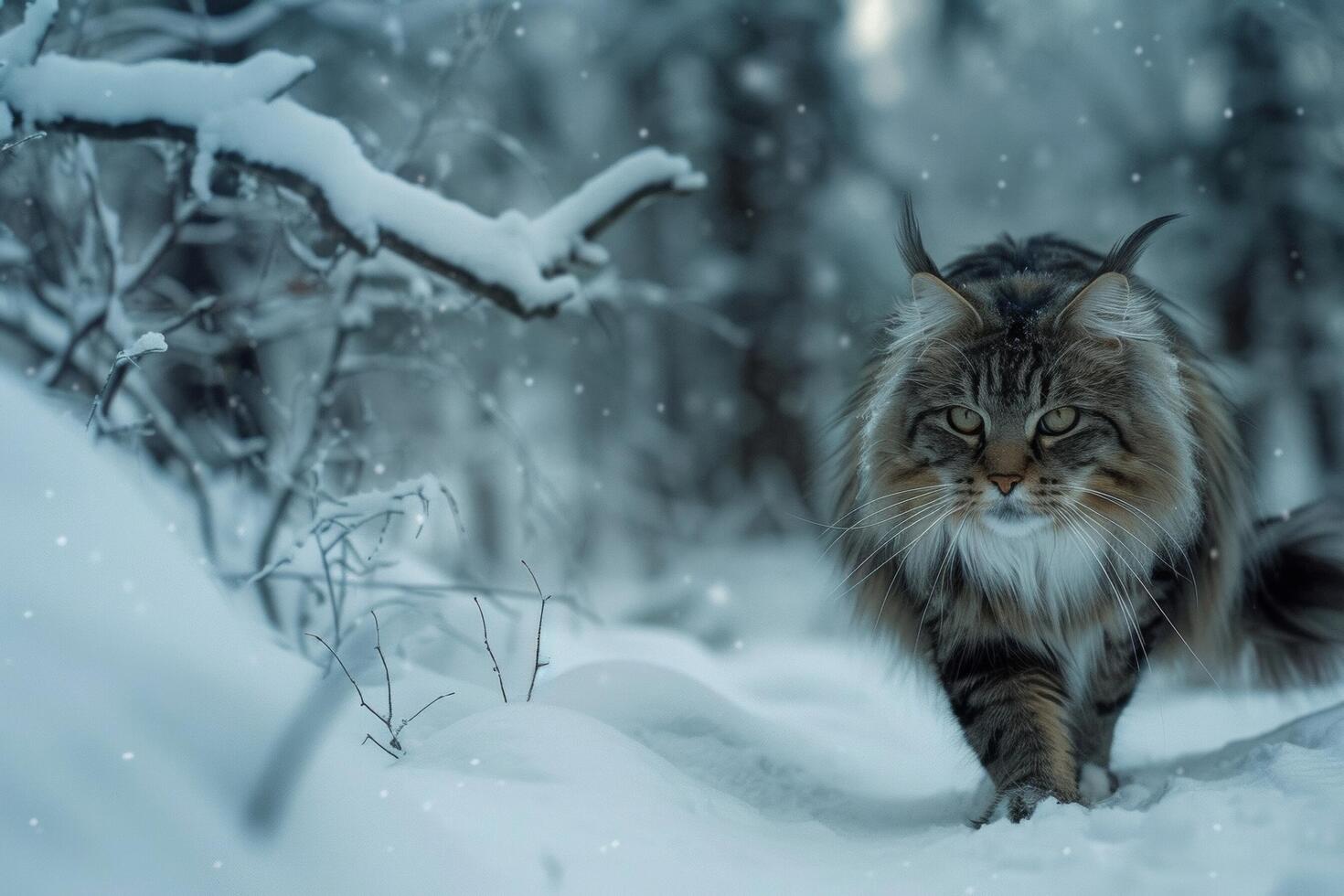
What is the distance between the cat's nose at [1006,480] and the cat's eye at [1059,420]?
0.14 metres

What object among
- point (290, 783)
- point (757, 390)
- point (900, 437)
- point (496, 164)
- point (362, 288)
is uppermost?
point (496, 164)

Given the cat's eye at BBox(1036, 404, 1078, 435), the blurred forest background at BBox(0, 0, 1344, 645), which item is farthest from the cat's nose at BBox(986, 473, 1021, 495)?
the blurred forest background at BBox(0, 0, 1344, 645)

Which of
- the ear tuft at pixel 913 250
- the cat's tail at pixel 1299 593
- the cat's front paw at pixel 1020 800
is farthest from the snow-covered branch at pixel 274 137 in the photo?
the cat's tail at pixel 1299 593

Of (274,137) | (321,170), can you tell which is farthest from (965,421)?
(274,137)

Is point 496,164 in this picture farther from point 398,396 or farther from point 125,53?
point 125,53

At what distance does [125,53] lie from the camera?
364 cm

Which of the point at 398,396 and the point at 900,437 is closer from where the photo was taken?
the point at 900,437

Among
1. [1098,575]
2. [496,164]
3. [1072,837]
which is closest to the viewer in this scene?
[1072,837]

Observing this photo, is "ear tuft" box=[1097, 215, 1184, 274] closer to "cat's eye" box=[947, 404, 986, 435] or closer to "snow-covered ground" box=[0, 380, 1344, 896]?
"cat's eye" box=[947, 404, 986, 435]

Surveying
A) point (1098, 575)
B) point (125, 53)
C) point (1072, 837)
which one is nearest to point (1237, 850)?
point (1072, 837)

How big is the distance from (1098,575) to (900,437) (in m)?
0.59

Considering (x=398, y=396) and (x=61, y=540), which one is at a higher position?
(x=398, y=396)

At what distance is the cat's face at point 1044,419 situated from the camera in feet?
7.94

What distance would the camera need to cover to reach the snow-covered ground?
1.13 m
